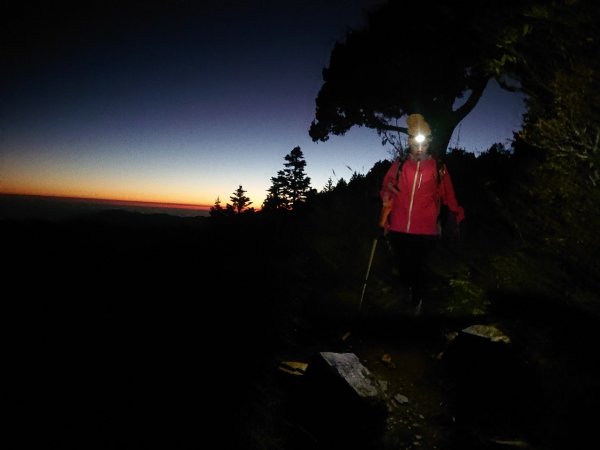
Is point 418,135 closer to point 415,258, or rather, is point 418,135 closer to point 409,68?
point 415,258

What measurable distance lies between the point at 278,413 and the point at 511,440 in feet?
6.89

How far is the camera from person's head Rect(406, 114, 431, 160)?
16.0 feet

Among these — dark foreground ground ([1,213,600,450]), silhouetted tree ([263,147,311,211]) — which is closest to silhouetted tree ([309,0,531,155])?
dark foreground ground ([1,213,600,450])

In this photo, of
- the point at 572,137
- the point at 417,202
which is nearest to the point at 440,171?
the point at 417,202

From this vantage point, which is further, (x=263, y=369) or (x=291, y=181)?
(x=291, y=181)

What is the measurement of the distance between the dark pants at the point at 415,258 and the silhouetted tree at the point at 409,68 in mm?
4630

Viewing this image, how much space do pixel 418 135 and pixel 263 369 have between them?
3793mm

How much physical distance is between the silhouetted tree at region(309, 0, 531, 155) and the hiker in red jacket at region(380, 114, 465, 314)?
3.94 m

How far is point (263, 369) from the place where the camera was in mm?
4113

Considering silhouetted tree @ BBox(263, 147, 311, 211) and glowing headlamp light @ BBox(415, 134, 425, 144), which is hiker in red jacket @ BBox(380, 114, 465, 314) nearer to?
glowing headlamp light @ BBox(415, 134, 425, 144)

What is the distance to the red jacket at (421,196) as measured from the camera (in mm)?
5008

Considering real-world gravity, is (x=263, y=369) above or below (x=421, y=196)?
below

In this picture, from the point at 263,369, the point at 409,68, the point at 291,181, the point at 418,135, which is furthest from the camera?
the point at 291,181

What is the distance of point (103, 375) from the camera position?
3.41 metres
